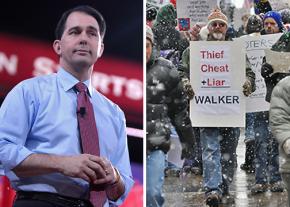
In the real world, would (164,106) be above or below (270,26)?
below

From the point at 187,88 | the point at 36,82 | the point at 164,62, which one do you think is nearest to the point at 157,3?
the point at 164,62

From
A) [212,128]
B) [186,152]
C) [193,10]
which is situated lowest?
[186,152]

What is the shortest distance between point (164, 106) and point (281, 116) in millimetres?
547

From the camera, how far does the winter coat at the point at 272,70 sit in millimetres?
2184

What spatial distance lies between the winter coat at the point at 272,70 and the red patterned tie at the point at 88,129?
2.78 feet

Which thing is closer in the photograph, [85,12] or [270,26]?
[85,12]

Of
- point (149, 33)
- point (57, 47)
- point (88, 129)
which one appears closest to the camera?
point (88, 129)

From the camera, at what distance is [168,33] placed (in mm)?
2152

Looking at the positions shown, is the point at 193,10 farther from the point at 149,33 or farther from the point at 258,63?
the point at 258,63

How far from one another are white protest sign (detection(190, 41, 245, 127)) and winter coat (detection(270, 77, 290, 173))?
0.47ft

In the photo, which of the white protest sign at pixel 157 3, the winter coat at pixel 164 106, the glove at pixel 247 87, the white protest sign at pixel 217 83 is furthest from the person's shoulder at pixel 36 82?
the glove at pixel 247 87

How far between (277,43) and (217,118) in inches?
17.9

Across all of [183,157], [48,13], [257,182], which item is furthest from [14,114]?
[257,182]

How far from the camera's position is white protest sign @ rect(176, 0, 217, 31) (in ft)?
7.04
